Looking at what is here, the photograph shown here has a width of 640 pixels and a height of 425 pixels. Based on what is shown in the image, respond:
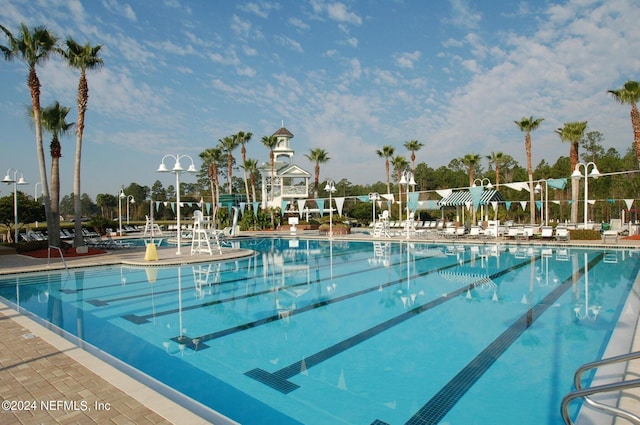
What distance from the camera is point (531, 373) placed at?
4406mm

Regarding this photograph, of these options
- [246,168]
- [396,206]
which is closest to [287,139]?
[246,168]

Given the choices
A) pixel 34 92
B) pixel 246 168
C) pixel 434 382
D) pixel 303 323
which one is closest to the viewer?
pixel 434 382

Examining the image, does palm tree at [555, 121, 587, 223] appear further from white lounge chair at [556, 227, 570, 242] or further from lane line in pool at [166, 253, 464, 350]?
lane line in pool at [166, 253, 464, 350]

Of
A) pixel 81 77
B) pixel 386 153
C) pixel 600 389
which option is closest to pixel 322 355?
pixel 600 389

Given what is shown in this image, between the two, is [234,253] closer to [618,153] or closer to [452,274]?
[452,274]

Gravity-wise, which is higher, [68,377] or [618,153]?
[618,153]

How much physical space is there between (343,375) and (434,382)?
98 cm

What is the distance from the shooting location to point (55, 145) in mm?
16281

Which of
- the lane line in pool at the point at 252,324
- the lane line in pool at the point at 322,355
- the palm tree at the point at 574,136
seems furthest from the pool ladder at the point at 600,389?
the palm tree at the point at 574,136

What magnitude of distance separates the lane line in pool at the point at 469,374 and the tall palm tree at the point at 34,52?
16025 millimetres

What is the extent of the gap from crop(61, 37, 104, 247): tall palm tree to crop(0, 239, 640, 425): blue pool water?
4985 mm

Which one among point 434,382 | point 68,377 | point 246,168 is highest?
point 246,168

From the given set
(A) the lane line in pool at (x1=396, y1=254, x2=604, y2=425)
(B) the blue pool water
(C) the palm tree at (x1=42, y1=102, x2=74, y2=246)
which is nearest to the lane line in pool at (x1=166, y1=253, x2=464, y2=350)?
(B) the blue pool water

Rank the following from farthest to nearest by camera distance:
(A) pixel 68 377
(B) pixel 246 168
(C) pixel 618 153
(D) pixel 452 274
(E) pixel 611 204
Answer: (C) pixel 618 153
(B) pixel 246 168
(E) pixel 611 204
(D) pixel 452 274
(A) pixel 68 377
